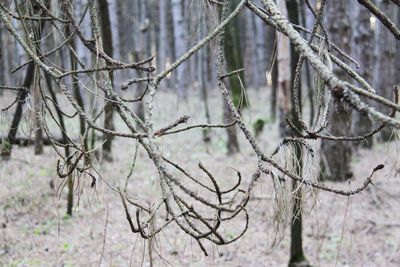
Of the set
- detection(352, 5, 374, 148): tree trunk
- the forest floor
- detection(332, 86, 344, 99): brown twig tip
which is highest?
detection(352, 5, 374, 148): tree trunk

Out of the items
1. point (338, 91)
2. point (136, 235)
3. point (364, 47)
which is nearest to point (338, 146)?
point (364, 47)

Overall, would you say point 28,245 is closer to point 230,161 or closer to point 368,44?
point 230,161

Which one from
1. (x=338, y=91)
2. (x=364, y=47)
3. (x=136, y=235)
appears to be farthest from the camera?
(x=364, y=47)

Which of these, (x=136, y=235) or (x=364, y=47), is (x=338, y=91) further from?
(x=364, y=47)

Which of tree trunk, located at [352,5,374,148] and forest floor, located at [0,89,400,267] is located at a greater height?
tree trunk, located at [352,5,374,148]

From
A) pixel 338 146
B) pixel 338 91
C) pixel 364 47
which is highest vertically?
pixel 364 47

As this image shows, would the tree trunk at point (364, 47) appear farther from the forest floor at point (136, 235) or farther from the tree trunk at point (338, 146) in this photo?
the forest floor at point (136, 235)

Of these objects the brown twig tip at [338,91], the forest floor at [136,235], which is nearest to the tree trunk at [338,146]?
the forest floor at [136,235]

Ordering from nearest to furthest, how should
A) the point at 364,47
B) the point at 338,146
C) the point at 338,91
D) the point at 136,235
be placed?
the point at 338,91 → the point at 136,235 → the point at 338,146 → the point at 364,47

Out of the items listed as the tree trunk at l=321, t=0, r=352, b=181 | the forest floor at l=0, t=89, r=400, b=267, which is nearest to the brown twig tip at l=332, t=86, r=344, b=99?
the forest floor at l=0, t=89, r=400, b=267

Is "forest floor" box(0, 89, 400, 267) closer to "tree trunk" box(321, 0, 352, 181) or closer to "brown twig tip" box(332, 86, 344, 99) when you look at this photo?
"tree trunk" box(321, 0, 352, 181)

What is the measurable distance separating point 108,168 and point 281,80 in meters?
3.21

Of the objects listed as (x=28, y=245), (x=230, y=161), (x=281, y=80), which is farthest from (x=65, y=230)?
(x=230, y=161)

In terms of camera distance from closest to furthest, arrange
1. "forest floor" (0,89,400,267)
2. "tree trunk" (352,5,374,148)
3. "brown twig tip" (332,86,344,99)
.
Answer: "brown twig tip" (332,86,344,99) → "forest floor" (0,89,400,267) → "tree trunk" (352,5,374,148)
